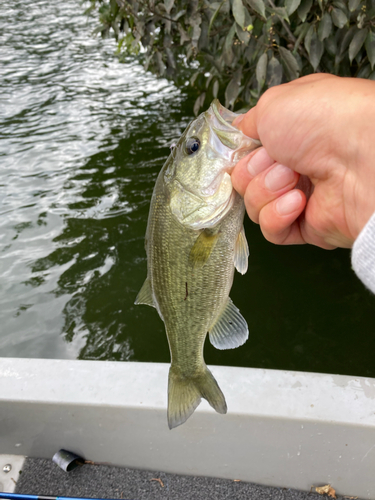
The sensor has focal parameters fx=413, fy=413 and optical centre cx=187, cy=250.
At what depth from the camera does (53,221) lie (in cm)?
505

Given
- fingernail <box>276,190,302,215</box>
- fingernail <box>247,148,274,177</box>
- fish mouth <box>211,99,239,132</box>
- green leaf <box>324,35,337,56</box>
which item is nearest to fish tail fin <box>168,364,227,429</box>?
fingernail <box>276,190,302,215</box>

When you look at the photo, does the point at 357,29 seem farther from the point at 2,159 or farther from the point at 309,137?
the point at 2,159

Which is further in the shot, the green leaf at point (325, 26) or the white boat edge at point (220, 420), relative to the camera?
the green leaf at point (325, 26)

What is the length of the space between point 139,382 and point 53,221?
3.37 meters

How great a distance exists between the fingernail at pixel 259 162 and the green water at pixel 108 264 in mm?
2468

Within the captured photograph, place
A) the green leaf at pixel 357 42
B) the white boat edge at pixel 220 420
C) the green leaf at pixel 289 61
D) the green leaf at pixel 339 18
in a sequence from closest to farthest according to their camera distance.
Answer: the white boat edge at pixel 220 420
the green leaf at pixel 339 18
the green leaf at pixel 357 42
the green leaf at pixel 289 61

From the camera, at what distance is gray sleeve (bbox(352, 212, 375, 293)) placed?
1072 mm

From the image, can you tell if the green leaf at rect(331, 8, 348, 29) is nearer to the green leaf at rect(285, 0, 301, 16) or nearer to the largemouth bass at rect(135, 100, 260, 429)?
the green leaf at rect(285, 0, 301, 16)

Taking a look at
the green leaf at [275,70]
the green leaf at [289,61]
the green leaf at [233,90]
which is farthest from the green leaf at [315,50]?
the green leaf at [233,90]

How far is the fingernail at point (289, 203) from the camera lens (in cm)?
146

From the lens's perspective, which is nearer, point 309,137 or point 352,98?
point 352,98

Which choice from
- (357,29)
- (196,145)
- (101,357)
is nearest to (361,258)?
(196,145)

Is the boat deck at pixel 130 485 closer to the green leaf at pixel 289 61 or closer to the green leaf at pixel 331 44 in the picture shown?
the green leaf at pixel 289 61

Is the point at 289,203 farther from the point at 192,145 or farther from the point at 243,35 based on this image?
the point at 243,35
